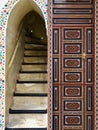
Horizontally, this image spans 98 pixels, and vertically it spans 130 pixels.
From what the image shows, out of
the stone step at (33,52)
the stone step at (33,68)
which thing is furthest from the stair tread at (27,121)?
the stone step at (33,52)

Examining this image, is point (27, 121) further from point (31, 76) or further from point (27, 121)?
point (31, 76)

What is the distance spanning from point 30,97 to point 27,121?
21.8 inches

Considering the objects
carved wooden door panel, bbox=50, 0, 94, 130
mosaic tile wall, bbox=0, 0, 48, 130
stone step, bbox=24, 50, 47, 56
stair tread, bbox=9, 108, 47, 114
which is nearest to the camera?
carved wooden door panel, bbox=50, 0, 94, 130

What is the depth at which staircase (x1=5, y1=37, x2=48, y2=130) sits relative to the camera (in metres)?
3.80

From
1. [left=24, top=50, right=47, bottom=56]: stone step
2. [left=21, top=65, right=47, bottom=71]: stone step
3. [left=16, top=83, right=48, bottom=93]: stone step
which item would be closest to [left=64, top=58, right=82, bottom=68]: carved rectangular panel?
[left=16, top=83, right=48, bottom=93]: stone step

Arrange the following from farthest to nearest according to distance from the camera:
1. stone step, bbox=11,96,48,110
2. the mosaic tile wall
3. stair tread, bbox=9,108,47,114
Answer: stone step, bbox=11,96,48,110 → stair tread, bbox=9,108,47,114 → the mosaic tile wall

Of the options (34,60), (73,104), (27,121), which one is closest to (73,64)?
(73,104)

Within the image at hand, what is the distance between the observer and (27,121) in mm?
3820

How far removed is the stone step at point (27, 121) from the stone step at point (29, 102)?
0.21 m

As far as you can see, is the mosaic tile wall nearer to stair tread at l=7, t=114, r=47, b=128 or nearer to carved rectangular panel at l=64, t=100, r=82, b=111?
stair tread at l=7, t=114, r=47, b=128

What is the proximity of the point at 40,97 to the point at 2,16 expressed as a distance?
60.2 inches

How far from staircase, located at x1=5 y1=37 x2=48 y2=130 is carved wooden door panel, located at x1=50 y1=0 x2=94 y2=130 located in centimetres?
52

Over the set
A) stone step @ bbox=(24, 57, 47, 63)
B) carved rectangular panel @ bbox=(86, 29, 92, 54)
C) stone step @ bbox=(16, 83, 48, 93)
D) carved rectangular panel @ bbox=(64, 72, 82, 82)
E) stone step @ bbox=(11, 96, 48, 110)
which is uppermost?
carved rectangular panel @ bbox=(86, 29, 92, 54)

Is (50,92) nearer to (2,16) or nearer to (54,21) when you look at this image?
(54,21)
